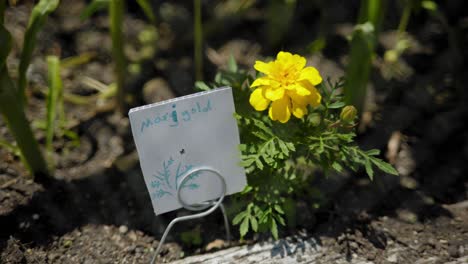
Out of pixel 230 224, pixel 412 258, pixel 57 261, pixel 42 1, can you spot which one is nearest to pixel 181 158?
pixel 230 224

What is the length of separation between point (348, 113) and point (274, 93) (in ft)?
0.63

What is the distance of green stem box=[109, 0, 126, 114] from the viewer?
1454 millimetres

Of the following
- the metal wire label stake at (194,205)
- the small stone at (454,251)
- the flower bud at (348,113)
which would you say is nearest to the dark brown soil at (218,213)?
the small stone at (454,251)

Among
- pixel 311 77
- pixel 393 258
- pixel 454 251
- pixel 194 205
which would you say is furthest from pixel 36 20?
pixel 454 251

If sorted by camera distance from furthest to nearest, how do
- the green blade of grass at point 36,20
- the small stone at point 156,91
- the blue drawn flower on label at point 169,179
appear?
the small stone at point 156,91 → the green blade of grass at point 36,20 → the blue drawn flower on label at point 169,179

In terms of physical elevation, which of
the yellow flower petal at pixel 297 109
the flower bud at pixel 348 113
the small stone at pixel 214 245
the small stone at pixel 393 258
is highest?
the yellow flower petal at pixel 297 109

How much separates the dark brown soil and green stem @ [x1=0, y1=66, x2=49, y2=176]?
0.22ft

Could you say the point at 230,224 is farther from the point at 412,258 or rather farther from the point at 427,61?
the point at 427,61

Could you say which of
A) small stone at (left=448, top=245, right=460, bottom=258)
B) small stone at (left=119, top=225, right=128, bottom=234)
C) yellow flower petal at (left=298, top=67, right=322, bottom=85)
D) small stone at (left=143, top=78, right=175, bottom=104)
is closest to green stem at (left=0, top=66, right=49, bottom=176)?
small stone at (left=119, top=225, right=128, bottom=234)

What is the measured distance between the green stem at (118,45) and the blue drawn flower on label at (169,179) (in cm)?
57

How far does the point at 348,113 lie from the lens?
1.10 metres

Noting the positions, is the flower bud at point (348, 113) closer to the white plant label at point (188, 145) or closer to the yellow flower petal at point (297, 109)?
the yellow flower petal at point (297, 109)

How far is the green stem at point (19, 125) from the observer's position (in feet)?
4.15

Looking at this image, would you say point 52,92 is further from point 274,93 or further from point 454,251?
point 454,251
